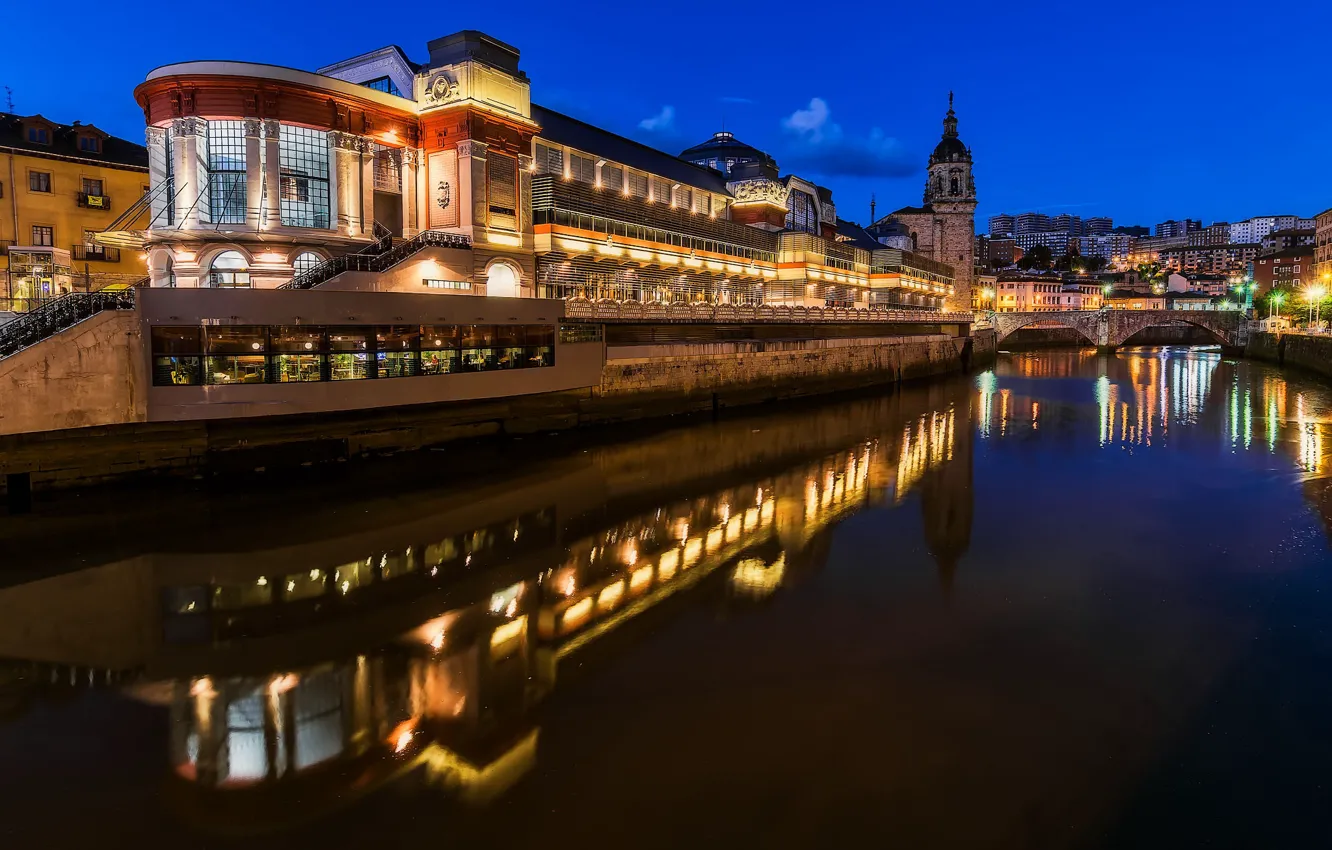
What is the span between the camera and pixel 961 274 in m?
110

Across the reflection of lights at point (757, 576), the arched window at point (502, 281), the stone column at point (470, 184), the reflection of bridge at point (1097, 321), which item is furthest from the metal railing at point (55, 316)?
the reflection of bridge at point (1097, 321)

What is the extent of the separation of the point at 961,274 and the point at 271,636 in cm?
11175

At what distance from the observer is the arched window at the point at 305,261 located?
32406 mm

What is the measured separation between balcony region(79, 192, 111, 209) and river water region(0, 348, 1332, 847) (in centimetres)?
2911

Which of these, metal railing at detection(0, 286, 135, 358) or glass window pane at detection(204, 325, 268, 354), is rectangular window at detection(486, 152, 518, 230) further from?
metal railing at detection(0, 286, 135, 358)

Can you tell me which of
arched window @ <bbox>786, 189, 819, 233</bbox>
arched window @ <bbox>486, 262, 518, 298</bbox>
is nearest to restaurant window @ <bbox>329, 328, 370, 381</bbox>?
arched window @ <bbox>486, 262, 518, 298</bbox>

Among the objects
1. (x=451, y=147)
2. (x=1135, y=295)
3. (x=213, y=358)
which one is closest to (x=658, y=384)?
(x=451, y=147)

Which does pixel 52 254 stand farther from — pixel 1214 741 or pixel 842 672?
pixel 1214 741

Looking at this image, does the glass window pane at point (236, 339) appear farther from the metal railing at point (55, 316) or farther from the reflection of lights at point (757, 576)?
the reflection of lights at point (757, 576)

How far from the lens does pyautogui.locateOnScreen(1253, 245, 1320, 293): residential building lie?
12156 cm

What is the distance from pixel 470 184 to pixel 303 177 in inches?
282

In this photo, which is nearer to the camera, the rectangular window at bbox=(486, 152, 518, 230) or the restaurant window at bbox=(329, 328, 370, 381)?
the restaurant window at bbox=(329, 328, 370, 381)

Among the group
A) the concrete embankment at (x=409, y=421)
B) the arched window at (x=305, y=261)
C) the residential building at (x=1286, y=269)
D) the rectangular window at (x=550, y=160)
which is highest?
the residential building at (x=1286, y=269)

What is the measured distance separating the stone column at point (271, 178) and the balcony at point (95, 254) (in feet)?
54.0
